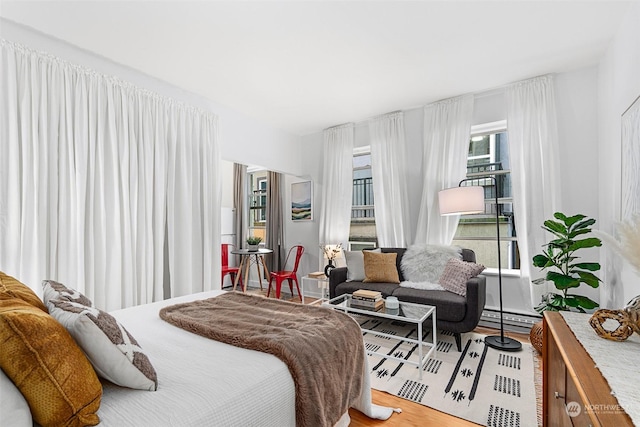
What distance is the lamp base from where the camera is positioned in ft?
8.86

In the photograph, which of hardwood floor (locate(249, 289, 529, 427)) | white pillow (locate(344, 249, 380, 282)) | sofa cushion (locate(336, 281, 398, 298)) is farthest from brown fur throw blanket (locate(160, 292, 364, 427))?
white pillow (locate(344, 249, 380, 282))

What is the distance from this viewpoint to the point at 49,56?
2432 millimetres

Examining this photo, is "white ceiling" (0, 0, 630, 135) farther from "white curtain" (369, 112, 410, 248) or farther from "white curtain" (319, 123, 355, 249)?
"white curtain" (319, 123, 355, 249)

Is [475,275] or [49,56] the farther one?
[475,275]

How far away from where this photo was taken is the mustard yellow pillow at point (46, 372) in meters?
0.83

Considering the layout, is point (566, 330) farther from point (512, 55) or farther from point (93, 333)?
point (512, 55)

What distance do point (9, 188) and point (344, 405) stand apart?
8.91ft

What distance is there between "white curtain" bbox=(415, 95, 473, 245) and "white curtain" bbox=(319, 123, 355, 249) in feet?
3.76

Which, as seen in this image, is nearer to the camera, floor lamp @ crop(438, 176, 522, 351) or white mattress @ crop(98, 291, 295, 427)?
white mattress @ crop(98, 291, 295, 427)

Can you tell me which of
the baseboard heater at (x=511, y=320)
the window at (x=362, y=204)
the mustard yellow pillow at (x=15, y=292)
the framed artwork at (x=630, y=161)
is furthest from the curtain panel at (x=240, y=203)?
the framed artwork at (x=630, y=161)

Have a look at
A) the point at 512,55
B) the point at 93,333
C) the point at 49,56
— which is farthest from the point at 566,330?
the point at 49,56

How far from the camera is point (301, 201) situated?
5191mm

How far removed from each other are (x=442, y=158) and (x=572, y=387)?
3.08m

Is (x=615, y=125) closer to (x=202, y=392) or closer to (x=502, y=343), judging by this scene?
(x=502, y=343)
